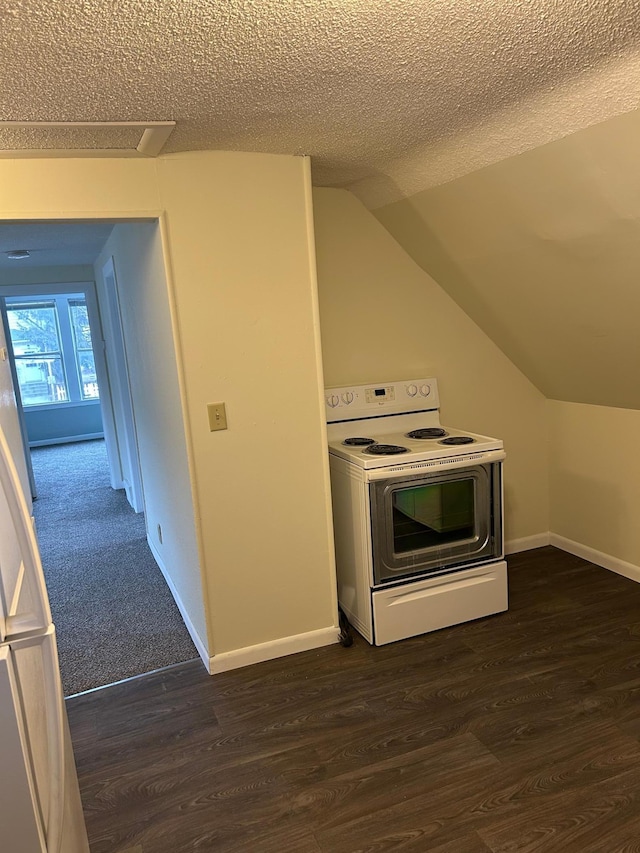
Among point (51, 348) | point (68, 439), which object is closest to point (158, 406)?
point (68, 439)

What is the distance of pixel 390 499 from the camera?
9.41 ft

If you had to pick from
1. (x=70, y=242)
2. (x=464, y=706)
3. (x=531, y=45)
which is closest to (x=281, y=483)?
(x=464, y=706)

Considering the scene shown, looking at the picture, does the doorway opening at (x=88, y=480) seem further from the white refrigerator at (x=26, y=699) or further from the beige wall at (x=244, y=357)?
the white refrigerator at (x=26, y=699)

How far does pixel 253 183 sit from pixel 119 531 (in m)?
3.17

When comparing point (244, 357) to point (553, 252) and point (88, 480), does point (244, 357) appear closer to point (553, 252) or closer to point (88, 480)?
point (553, 252)

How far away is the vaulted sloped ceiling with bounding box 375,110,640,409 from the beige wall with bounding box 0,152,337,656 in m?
0.76

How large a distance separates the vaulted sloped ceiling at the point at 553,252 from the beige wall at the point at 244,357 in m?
0.76

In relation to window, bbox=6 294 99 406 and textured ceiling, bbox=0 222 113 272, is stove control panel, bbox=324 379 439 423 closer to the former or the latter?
textured ceiling, bbox=0 222 113 272

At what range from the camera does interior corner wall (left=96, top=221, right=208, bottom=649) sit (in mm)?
2760

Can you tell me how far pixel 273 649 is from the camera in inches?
115

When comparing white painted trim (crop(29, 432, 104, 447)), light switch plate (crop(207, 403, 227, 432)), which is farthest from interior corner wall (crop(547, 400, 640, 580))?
white painted trim (crop(29, 432, 104, 447))

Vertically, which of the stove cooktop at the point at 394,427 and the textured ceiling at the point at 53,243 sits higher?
the textured ceiling at the point at 53,243

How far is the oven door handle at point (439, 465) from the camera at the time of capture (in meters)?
2.81

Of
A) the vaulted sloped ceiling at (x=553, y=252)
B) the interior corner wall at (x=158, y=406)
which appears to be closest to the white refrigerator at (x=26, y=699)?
the interior corner wall at (x=158, y=406)
